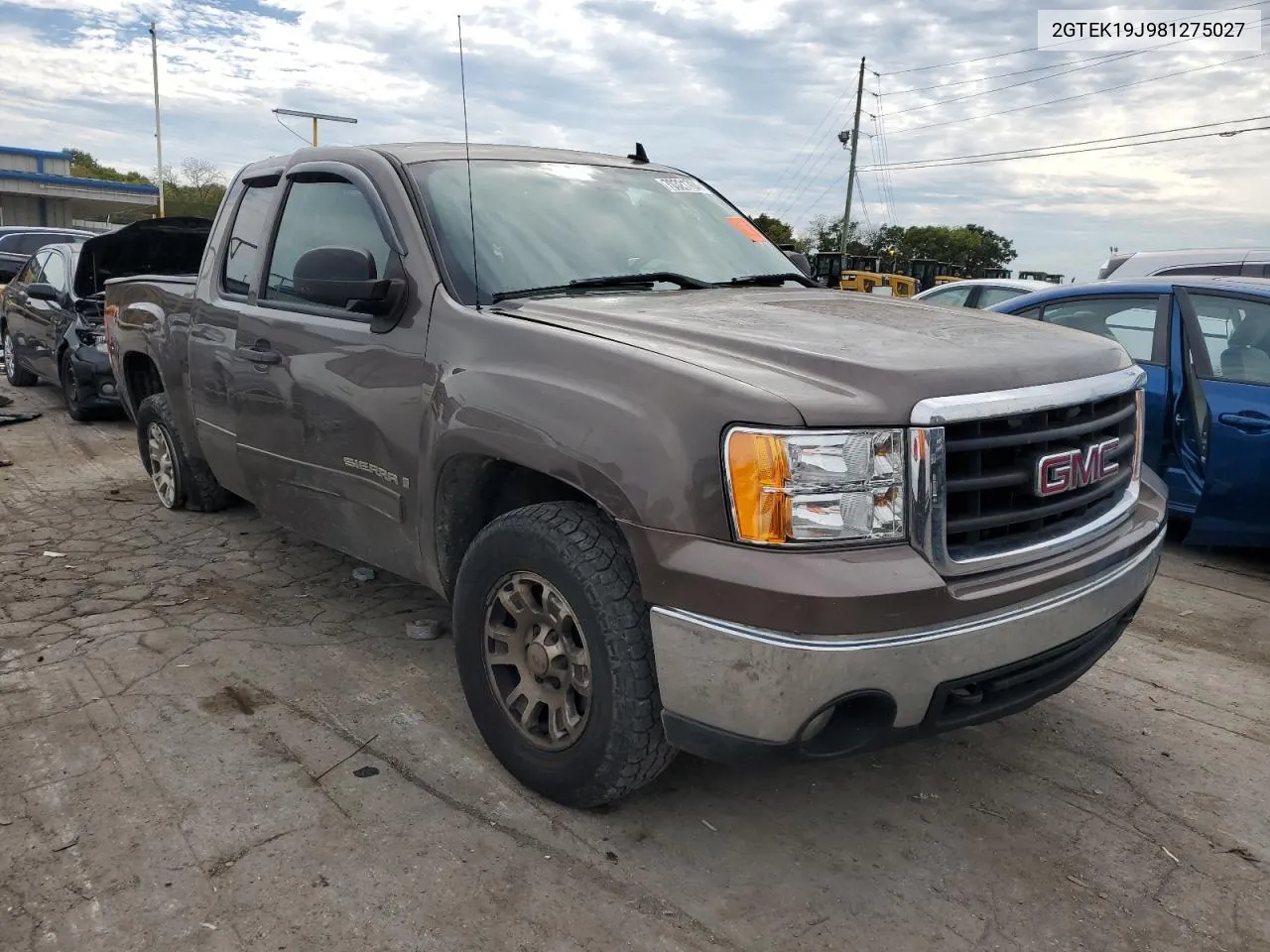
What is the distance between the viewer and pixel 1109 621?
109 inches

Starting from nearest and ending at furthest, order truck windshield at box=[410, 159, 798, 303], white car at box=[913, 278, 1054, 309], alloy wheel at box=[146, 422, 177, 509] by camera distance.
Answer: truck windshield at box=[410, 159, 798, 303]
alloy wheel at box=[146, 422, 177, 509]
white car at box=[913, 278, 1054, 309]

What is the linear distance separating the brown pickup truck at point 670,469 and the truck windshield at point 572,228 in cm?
1

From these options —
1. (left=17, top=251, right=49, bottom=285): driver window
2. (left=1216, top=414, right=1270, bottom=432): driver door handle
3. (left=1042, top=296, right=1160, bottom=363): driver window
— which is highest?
(left=17, top=251, right=49, bottom=285): driver window

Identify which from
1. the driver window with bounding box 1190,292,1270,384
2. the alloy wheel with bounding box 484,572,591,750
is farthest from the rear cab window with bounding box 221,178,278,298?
the driver window with bounding box 1190,292,1270,384

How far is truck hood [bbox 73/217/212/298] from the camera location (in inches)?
332

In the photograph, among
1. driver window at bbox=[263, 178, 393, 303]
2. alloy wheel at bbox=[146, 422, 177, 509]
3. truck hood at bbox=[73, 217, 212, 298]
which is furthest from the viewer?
truck hood at bbox=[73, 217, 212, 298]

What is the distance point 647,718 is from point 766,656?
441 millimetres

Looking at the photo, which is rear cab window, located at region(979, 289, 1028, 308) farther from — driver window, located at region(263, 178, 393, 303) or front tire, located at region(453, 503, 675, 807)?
front tire, located at region(453, 503, 675, 807)

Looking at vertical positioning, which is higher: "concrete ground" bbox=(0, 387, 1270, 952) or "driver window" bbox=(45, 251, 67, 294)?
"driver window" bbox=(45, 251, 67, 294)

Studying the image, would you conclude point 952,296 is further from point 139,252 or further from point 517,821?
point 517,821

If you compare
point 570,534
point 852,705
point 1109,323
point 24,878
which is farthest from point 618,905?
point 1109,323

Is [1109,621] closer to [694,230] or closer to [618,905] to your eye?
[618,905]

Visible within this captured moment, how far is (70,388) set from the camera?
8859 millimetres

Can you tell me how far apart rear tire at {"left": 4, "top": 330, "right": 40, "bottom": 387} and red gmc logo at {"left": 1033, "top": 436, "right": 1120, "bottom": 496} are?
11.2 meters
